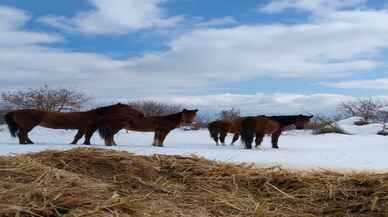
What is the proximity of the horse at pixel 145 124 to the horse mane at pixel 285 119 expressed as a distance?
2.04m

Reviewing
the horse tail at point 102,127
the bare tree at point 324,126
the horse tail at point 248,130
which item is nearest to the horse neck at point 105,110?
the horse tail at point 102,127

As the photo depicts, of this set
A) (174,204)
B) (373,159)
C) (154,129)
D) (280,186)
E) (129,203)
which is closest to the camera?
(129,203)

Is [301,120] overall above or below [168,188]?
above

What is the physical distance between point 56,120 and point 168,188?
7.71 meters

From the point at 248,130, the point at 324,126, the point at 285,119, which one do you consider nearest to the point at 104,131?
the point at 248,130

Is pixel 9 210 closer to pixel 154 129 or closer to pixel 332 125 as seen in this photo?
pixel 154 129

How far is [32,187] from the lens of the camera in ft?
10.6

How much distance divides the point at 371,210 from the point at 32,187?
2.22 m

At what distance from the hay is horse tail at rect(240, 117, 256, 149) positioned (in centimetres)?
654

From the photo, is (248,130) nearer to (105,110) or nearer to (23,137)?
(105,110)

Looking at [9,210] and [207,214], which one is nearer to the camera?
[9,210]

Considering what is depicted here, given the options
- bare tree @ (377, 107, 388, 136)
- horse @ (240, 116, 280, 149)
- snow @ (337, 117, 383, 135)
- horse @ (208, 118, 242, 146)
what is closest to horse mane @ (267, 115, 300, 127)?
horse @ (240, 116, 280, 149)

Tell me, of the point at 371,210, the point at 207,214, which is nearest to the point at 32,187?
the point at 207,214

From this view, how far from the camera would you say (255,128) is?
11.4 m
